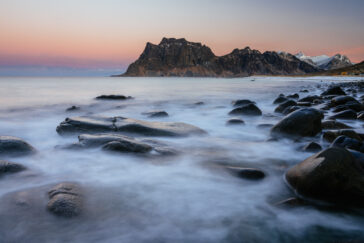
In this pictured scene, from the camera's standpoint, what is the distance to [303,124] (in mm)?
4773

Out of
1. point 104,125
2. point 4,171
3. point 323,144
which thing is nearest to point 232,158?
point 323,144

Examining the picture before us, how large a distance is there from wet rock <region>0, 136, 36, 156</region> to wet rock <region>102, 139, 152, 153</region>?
4.04 ft

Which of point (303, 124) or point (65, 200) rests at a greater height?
point (303, 124)

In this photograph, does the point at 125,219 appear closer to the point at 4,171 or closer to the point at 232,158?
the point at 4,171

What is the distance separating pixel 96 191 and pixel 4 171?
1276 millimetres

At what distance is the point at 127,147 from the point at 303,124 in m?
3.44

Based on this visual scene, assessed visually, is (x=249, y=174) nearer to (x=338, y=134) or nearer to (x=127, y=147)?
(x=127, y=147)

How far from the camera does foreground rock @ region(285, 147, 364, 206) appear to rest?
2.31 m

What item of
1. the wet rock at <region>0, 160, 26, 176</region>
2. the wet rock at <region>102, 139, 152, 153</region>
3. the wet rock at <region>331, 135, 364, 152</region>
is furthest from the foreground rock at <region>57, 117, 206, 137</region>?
the wet rock at <region>331, 135, 364, 152</region>

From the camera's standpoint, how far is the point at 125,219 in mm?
2092

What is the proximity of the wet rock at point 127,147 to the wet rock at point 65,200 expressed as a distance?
120 centimetres

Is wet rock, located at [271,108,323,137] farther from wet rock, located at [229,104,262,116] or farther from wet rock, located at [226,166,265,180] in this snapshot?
wet rock, located at [229,104,262,116]

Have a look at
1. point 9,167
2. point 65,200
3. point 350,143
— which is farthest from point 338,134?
point 9,167

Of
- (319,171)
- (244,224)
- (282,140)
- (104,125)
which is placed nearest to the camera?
(244,224)
